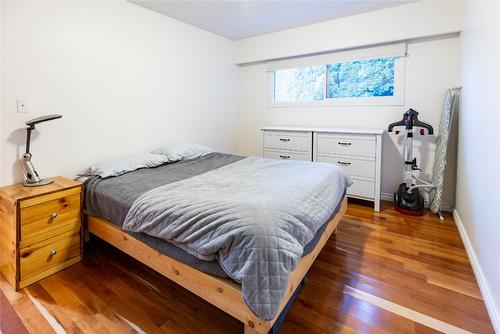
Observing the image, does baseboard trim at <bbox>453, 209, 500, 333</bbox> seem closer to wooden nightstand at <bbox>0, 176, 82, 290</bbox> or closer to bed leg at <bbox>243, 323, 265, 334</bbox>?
bed leg at <bbox>243, 323, 265, 334</bbox>

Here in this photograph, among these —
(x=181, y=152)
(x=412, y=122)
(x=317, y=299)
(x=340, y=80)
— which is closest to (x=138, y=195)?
(x=181, y=152)

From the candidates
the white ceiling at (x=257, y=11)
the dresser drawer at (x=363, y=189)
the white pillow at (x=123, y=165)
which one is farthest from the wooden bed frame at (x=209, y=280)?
the white ceiling at (x=257, y=11)

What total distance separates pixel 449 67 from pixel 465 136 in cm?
94

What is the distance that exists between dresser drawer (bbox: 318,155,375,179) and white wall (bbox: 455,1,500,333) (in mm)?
835

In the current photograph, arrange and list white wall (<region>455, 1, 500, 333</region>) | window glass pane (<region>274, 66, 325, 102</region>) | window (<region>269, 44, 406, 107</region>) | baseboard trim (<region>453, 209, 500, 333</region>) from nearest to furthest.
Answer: baseboard trim (<region>453, 209, 500, 333</region>) < white wall (<region>455, 1, 500, 333</region>) < window (<region>269, 44, 406, 107</region>) < window glass pane (<region>274, 66, 325, 102</region>)

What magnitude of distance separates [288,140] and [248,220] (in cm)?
254

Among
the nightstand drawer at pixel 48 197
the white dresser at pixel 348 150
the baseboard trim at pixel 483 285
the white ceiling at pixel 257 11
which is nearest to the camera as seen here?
the baseboard trim at pixel 483 285

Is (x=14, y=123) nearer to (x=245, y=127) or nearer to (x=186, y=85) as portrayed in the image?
(x=186, y=85)

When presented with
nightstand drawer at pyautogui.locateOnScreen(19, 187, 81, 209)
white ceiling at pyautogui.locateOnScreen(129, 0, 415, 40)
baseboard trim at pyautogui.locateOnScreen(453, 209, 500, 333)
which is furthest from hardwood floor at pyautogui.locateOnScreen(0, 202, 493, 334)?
white ceiling at pyautogui.locateOnScreen(129, 0, 415, 40)

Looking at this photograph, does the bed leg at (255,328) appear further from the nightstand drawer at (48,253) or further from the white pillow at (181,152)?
the white pillow at (181,152)

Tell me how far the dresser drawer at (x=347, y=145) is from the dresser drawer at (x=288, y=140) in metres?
0.16

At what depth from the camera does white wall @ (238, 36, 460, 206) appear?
2.96 m

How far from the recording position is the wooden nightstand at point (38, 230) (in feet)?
5.73

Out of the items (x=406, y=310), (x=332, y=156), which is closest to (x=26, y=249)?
(x=406, y=310)
